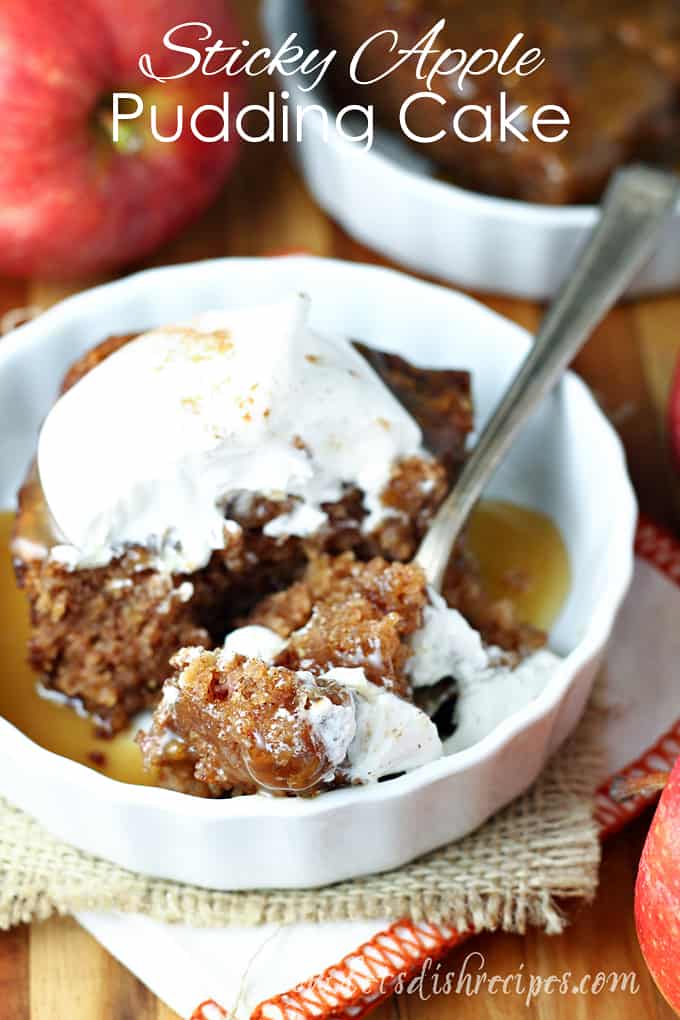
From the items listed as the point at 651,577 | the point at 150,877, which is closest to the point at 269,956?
the point at 150,877

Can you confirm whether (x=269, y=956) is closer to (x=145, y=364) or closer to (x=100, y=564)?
(x=100, y=564)

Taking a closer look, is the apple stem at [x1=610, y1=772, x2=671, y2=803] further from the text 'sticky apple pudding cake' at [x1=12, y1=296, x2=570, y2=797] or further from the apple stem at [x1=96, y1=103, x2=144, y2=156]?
the apple stem at [x1=96, y1=103, x2=144, y2=156]

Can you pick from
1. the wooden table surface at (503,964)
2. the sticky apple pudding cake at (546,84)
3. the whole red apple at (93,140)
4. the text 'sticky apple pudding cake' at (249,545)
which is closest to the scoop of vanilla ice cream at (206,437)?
the text 'sticky apple pudding cake' at (249,545)

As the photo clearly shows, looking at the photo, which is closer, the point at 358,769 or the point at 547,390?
the point at 358,769

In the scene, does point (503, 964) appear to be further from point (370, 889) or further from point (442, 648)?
point (442, 648)

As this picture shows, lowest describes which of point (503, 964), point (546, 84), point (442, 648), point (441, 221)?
point (503, 964)

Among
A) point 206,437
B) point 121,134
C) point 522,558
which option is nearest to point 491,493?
point 522,558

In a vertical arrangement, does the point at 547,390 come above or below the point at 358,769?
above

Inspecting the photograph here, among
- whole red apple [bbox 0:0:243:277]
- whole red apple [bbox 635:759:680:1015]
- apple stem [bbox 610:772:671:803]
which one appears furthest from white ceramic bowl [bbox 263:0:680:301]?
whole red apple [bbox 635:759:680:1015]
